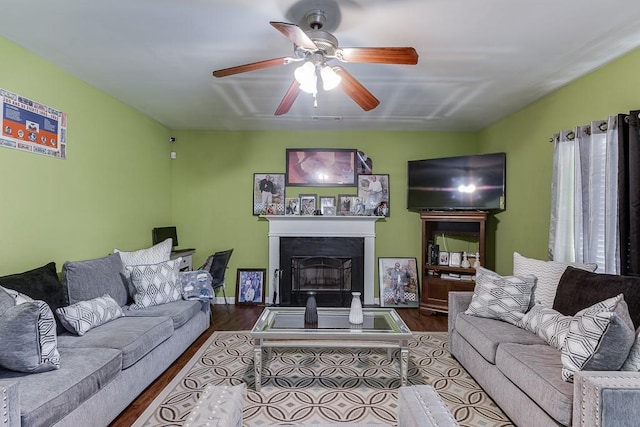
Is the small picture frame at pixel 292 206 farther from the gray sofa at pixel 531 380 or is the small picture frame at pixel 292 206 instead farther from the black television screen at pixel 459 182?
the gray sofa at pixel 531 380

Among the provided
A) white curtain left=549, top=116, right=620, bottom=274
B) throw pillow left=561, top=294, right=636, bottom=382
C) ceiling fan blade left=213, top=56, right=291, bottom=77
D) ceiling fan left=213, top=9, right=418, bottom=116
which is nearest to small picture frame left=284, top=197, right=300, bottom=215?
ceiling fan left=213, top=9, right=418, bottom=116

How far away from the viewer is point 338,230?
16.7 ft

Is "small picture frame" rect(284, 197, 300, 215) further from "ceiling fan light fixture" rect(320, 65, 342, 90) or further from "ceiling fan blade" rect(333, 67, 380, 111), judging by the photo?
"ceiling fan light fixture" rect(320, 65, 342, 90)

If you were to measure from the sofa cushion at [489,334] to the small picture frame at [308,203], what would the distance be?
272 cm

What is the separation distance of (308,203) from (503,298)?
2990mm

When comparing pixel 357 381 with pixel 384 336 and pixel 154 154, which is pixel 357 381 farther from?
pixel 154 154

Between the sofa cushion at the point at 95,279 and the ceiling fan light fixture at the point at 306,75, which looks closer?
the ceiling fan light fixture at the point at 306,75

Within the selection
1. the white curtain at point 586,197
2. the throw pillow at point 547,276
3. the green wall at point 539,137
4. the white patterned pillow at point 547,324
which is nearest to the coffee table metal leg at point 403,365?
the white patterned pillow at point 547,324

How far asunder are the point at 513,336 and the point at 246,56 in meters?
2.92

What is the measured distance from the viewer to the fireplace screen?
16.9ft

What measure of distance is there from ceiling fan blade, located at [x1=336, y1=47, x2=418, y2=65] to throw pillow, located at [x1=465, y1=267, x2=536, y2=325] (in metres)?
1.99

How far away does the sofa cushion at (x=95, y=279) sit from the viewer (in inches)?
109

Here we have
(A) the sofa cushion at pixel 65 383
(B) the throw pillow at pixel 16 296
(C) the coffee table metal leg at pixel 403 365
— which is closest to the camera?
(A) the sofa cushion at pixel 65 383

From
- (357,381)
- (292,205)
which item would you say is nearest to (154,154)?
(292,205)
